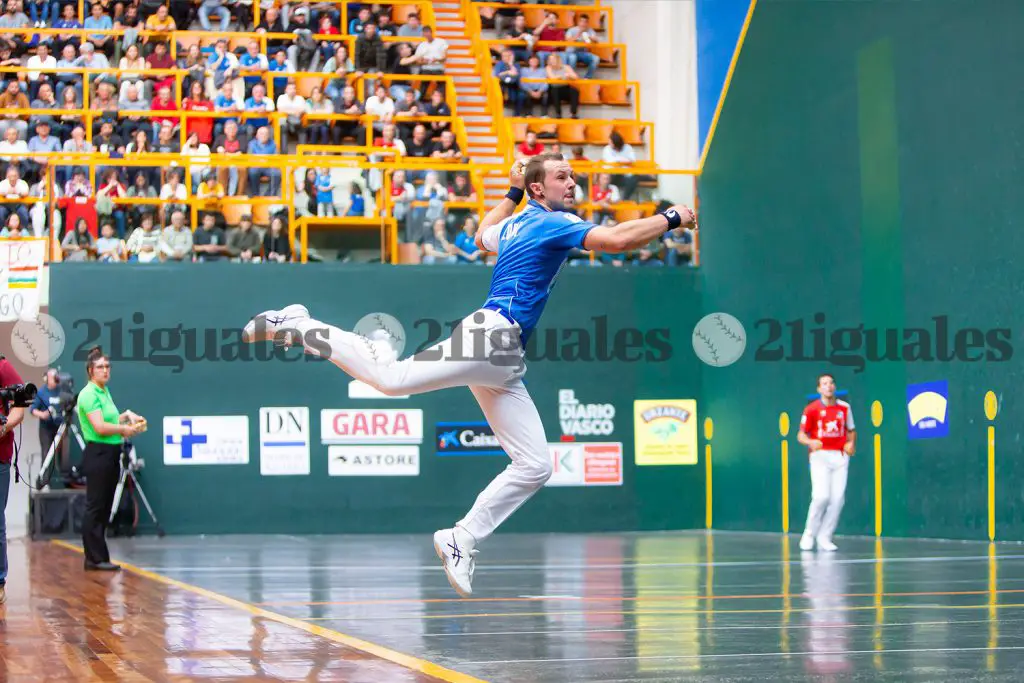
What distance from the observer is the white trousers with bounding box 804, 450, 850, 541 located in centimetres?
1594

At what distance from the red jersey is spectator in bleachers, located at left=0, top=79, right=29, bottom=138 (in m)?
12.1

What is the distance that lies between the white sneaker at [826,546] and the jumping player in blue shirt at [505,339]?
8.87m

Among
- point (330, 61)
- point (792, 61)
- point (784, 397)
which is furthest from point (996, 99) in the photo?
point (330, 61)

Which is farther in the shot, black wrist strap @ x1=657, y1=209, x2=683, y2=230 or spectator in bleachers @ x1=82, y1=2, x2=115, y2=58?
spectator in bleachers @ x1=82, y1=2, x2=115, y2=58

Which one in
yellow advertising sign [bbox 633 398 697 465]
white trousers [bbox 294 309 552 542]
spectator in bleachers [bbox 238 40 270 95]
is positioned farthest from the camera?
spectator in bleachers [bbox 238 40 270 95]

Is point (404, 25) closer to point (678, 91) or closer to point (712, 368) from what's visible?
point (678, 91)

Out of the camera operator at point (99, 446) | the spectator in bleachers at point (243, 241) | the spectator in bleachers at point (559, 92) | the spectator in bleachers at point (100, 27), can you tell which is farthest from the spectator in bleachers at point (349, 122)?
the camera operator at point (99, 446)

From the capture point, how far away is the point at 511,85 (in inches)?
931

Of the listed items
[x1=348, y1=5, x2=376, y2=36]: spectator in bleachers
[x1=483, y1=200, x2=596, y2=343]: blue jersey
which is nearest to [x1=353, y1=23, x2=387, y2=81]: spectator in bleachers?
[x1=348, y1=5, x2=376, y2=36]: spectator in bleachers

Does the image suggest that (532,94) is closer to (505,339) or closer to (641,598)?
(641,598)

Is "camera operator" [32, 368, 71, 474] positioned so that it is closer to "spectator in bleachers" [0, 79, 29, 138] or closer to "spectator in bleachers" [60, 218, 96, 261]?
"spectator in bleachers" [60, 218, 96, 261]

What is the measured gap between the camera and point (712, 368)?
69.6ft

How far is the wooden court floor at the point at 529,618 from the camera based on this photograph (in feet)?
22.1

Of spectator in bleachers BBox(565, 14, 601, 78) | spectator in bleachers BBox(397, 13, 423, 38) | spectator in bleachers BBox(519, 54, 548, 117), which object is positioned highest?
spectator in bleachers BBox(397, 13, 423, 38)
